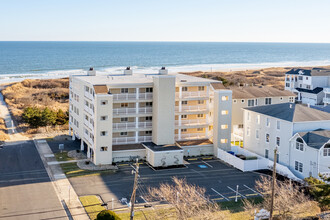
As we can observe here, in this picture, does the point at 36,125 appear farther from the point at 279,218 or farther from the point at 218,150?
the point at 279,218

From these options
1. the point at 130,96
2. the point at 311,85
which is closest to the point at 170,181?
the point at 130,96

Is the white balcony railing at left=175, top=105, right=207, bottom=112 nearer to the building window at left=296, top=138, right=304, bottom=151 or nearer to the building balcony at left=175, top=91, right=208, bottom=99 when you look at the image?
the building balcony at left=175, top=91, right=208, bottom=99

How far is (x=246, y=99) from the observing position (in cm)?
5944

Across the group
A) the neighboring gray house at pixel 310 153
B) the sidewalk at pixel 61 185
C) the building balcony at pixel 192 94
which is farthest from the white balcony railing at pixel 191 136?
the sidewalk at pixel 61 185

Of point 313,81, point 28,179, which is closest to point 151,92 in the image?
point 28,179

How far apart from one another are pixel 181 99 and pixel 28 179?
67.6 feet

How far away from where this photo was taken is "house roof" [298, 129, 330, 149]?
41.1 metres

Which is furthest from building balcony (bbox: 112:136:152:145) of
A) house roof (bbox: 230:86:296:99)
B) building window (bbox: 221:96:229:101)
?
house roof (bbox: 230:86:296:99)

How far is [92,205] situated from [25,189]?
7866 mm

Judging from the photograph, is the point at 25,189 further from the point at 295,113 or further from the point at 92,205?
the point at 295,113

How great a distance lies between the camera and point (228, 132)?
51656 mm

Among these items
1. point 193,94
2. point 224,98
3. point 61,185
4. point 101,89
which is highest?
point 101,89

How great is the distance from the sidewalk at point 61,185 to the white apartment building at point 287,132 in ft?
75.0

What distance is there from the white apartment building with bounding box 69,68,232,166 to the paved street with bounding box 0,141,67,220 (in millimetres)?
6987
